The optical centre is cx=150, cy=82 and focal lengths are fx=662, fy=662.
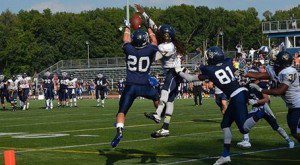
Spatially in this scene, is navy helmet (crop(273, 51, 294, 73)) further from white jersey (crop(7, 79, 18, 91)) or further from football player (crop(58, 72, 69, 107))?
white jersey (crop(7, 79, 18, 91))

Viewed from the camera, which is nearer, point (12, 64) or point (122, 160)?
point (122, 160)

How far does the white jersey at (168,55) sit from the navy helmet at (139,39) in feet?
2.91

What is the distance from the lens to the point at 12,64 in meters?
103

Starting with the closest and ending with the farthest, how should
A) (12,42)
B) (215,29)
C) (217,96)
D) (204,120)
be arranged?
(217,96), (204,120), (12,42), (215,29)

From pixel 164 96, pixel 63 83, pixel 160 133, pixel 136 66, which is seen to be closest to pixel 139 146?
pixel 160 133

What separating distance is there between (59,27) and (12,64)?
1577 centimetres

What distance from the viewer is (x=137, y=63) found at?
12.5 m

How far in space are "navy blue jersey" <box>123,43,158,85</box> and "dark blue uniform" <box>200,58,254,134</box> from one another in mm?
1620

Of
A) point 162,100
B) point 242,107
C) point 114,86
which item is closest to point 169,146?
point 162,100

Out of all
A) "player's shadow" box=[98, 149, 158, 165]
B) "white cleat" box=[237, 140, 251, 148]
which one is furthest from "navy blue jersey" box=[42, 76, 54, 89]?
"white cleat" box=[237, 140, 251, 148]

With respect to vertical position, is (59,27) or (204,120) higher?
(59,27)

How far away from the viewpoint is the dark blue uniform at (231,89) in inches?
438

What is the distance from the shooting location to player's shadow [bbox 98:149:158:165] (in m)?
11.8

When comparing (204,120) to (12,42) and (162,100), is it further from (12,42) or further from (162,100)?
(12,42)
